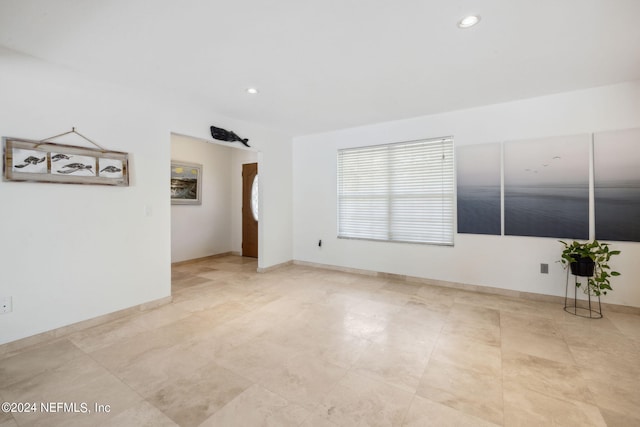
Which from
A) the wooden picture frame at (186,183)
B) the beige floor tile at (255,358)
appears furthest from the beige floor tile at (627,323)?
the wooden picture frame at (186,183)

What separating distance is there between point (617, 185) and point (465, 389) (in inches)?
121

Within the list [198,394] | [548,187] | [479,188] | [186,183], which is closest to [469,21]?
[479,188]

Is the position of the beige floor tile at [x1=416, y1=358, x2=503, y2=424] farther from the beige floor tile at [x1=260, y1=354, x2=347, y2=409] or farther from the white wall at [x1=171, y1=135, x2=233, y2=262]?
the white wall at [x1=171, y1=135, x2=233, y2=262]

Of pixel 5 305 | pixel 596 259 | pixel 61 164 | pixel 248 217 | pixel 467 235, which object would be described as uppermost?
pixel 61 164

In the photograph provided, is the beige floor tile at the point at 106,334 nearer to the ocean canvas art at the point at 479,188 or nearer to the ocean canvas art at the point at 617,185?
the ocean canvas art at the point at 479,188

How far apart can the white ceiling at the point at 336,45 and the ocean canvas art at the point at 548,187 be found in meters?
0.67

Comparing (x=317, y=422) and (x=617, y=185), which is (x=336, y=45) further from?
(x=617, y=185)

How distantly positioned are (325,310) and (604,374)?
7.76 feet

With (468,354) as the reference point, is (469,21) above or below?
above

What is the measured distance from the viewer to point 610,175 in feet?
10.3

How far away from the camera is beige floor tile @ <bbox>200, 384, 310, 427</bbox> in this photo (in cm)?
160

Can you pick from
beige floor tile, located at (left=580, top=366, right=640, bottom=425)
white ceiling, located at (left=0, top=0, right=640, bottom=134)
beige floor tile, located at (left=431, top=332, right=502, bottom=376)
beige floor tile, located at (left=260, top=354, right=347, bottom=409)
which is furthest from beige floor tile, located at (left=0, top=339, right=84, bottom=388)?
beige floor tile, located at (left=580, top=366, right=640, bottom=425)

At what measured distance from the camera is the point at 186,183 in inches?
224

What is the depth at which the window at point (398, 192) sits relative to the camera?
4.12 metres
